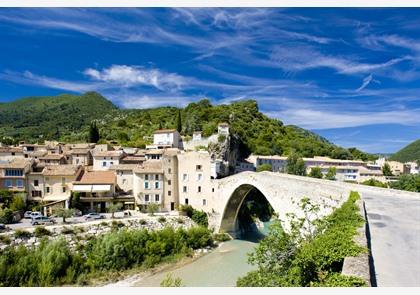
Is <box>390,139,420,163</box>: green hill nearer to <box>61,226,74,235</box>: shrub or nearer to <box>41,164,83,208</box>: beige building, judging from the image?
<box>41,164,83,208</box>: beige building

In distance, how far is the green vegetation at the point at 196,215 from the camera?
30.2 meters

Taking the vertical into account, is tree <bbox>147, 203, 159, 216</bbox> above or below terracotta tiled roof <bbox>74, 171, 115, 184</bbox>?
below

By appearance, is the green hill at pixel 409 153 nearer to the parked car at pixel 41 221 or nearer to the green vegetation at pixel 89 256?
the green vegetation at pixel 89 256

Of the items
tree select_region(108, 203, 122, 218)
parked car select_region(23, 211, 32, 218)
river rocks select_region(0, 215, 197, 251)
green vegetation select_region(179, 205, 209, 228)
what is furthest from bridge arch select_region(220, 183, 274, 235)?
parked car select_region(23, 211, 32, 218)

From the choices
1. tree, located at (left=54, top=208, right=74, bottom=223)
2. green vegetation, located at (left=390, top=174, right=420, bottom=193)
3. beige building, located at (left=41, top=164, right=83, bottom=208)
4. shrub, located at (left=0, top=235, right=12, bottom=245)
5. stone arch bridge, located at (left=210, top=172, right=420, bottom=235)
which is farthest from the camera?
green vegetation, located at (left=390, top=174, right=420, bottom=193)

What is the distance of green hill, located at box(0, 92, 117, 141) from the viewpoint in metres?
93.9

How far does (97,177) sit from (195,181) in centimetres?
850

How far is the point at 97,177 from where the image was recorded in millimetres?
30109

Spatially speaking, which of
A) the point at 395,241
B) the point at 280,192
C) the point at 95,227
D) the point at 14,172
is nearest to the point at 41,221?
the point at 95,227

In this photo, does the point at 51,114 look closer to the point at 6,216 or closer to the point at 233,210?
the point at 6,216

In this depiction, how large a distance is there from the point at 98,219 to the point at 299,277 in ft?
67.9

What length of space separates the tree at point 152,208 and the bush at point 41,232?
8254 mm

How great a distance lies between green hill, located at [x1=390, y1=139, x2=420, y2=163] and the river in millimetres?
100360

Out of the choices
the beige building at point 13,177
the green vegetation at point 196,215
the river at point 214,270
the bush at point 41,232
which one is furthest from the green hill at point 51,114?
the river at point 214,270
